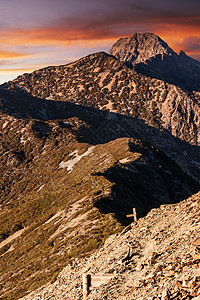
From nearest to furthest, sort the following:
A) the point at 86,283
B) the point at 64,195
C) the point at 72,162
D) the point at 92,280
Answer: the point at 86,283 → the point at 92,280 → the point at 64,195 → the point at 72,162

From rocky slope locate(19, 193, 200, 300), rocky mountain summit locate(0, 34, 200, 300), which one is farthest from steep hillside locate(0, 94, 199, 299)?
rocky slope locate(19, 193, 200, 300)

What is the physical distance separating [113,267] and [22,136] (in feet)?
425

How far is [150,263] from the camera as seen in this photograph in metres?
15.0

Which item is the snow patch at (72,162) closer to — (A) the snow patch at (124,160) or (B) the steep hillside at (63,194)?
(B) the steep hillside at (63,194)

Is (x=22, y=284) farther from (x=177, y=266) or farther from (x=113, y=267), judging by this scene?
(x=177, y=266)

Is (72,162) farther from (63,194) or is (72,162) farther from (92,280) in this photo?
(92,280)

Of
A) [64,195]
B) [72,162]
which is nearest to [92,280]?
[64,195]

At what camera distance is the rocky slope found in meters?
11.4

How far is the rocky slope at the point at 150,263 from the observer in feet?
37.3

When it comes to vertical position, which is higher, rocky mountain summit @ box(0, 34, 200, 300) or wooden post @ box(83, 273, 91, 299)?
wooden post @ box(83, 273, 91, 299)

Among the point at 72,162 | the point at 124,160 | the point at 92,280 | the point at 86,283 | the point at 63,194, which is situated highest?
the point at 86,283

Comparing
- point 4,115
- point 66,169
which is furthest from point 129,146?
point 4,115

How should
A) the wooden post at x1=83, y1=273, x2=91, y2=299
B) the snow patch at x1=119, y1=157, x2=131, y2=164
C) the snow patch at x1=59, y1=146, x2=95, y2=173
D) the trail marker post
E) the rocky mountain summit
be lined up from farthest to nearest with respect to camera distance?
the snow patch at x1=59, y1=146, x2=95, y2=173 < the snow patch at x1=119, y1=157, x2=131, y2=164 < the rocky mountain summit < the trail marker post < the wooden post at x1=83, y1=273, x2=91, y2=299

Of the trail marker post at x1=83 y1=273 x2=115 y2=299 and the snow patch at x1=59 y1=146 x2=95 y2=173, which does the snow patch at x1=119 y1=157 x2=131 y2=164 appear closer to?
the snow patch at x1=59 y1=146 x2=95 y2=173
